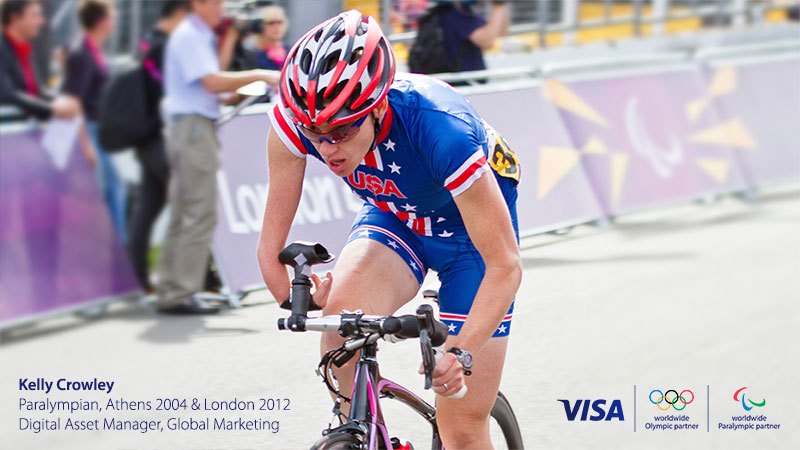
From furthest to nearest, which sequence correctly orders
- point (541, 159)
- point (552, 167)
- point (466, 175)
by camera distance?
point (552, 167) → point (541, 159) → point (466, 175)

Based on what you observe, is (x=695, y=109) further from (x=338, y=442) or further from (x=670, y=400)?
(x=338, y=442)

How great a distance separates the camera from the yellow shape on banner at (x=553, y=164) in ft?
28.0

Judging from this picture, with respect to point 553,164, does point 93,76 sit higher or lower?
higher

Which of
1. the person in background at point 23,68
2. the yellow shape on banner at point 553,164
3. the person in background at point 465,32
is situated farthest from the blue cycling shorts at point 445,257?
the yellow shape on banner at point 553,164

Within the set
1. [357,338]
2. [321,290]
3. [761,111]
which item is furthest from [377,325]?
[761,111]

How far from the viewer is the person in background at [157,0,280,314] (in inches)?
287

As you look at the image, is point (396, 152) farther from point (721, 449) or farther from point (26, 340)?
point (26, 340)

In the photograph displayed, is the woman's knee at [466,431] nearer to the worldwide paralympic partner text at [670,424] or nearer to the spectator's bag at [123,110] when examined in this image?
the worldwide paralympic partner text at [670,424]

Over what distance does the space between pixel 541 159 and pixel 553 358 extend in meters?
2.53

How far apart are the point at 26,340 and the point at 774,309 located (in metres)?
4.93

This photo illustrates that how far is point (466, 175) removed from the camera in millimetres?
3328

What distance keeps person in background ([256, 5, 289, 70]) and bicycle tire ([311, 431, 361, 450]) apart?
4.78m

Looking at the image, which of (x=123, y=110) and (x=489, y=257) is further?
(x=123, y=110)

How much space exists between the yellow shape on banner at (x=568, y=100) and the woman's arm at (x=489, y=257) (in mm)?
5949
